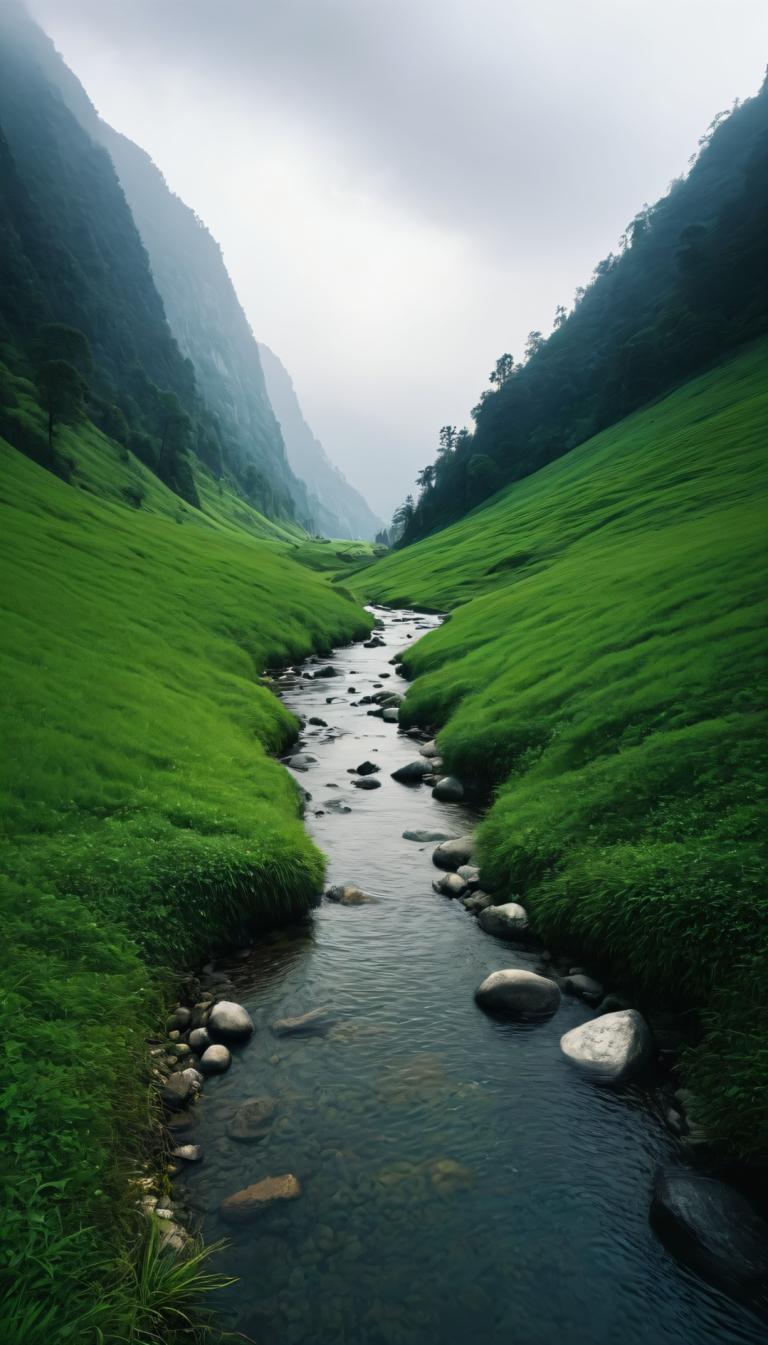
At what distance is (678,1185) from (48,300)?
216927 mm

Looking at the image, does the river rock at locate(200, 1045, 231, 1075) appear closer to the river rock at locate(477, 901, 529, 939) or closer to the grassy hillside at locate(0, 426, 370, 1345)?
the grassy hillside at locate(0, 426, 370, 1345)

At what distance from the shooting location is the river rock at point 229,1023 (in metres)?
11.5

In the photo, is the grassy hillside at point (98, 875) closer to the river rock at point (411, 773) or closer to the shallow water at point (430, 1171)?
the shallow water at point (430, 1171)

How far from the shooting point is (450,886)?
672 inches

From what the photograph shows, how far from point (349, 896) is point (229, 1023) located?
17.8 feet

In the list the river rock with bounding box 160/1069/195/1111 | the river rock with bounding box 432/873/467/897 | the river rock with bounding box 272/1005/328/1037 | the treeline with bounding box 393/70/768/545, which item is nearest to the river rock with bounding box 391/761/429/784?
the river rock with bounding box 432/873/467/897

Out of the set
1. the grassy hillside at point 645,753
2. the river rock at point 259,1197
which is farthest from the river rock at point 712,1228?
the river rock at point 259,1197

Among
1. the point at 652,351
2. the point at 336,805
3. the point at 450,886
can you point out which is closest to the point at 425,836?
the point at 450,886

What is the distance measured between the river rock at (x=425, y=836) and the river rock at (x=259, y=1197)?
1187cm

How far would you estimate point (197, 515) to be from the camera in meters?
150

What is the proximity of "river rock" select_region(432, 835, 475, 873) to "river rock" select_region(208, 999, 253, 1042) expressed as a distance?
7.93 metres

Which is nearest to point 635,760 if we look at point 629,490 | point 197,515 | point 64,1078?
point 64,1078

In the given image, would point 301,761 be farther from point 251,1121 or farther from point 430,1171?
point 430,1171

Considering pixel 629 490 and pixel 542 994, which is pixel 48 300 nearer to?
pixel 629 490
